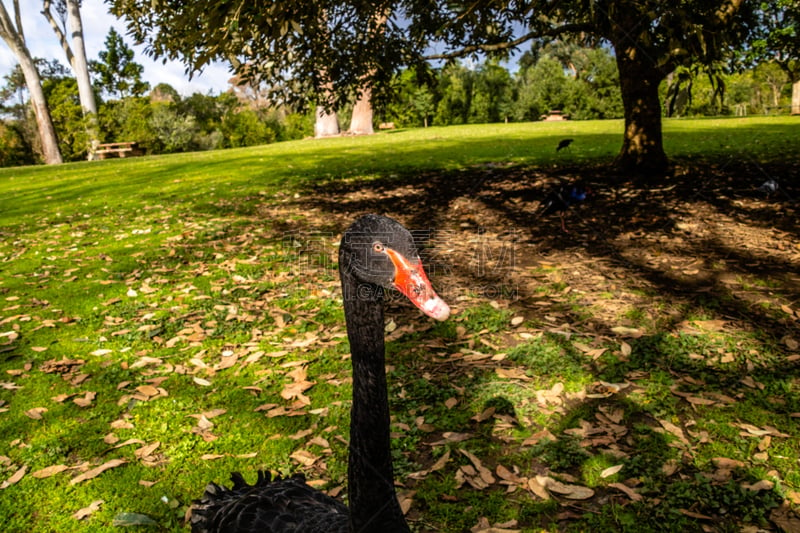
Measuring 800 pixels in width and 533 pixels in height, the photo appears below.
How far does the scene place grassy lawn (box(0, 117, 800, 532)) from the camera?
8.90ft

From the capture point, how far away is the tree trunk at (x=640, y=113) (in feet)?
28.4

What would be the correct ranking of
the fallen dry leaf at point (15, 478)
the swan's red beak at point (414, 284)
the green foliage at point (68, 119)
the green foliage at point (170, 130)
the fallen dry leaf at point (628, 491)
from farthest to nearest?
the green foliage at point (170, 130)
the green foliage at point (68, 119)
the fallen dry leaf at point (15, 478)
the fallen dry leaf at point (628, 491)
the swan's red beak at point (414, 284)

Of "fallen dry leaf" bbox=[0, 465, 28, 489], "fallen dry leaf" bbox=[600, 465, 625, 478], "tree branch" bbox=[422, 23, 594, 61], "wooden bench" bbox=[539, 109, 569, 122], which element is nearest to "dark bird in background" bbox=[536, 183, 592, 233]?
"tree branch" bbox=[422, 23, 594, 61]

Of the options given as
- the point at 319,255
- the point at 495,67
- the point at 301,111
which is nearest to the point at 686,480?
the point at 319,255

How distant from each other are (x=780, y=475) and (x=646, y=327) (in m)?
1.69

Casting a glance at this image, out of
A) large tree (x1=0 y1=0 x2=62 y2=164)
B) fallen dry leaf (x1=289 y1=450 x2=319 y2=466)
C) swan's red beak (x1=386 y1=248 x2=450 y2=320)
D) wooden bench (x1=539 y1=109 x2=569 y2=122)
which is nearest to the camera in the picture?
swan's red beak (x1=386 y1=248 x2=450 y2=320)

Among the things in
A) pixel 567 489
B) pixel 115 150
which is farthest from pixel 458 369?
pixel 115 150

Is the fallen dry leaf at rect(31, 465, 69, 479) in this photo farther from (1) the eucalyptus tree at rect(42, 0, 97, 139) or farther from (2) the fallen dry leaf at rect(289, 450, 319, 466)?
(1) the eucalyptus tree at rect(42, 0, 97, 139)

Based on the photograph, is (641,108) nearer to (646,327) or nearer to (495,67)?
(646,327)

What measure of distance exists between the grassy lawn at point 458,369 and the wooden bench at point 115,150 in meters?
24.0

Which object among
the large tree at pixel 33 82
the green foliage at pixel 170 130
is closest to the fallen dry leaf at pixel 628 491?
the large tree at pixel 33 82

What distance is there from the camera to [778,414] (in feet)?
10.2

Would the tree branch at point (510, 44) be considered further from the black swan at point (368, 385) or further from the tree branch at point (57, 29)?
the tree branch at point (57, 29)

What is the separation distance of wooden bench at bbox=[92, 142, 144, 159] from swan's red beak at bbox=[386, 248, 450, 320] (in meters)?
32.3
